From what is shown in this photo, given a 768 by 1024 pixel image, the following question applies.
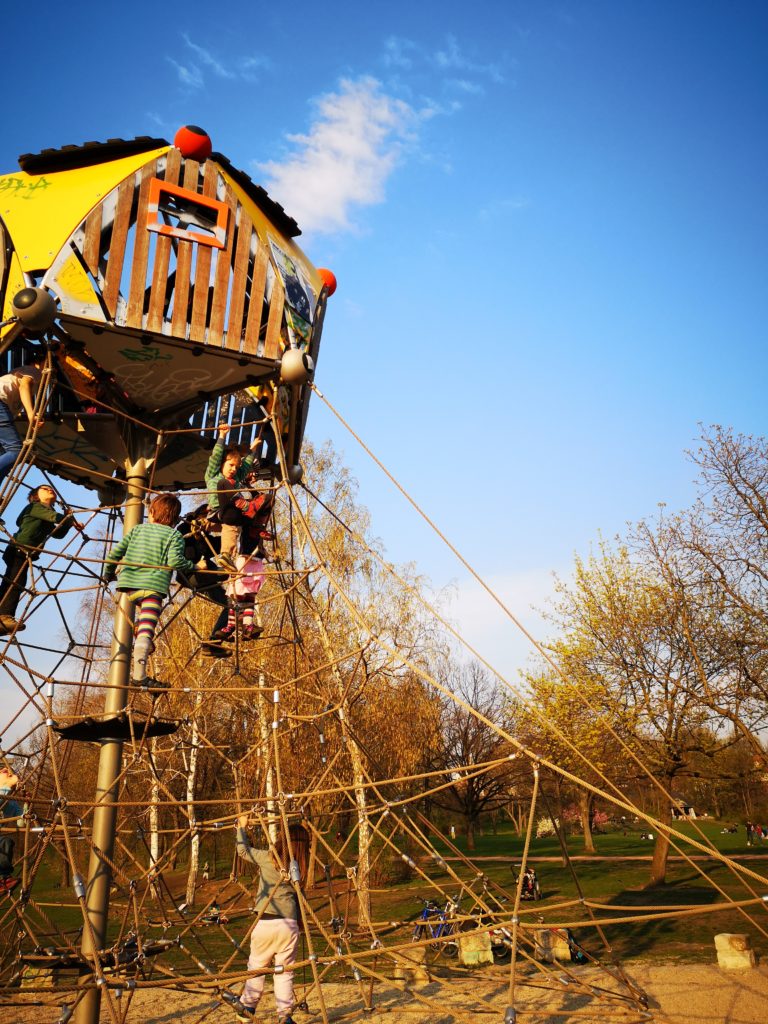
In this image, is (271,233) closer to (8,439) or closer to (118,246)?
(118,246)

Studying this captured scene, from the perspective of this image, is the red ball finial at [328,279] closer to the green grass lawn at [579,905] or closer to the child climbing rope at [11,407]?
the child climbing rope at [11,407]

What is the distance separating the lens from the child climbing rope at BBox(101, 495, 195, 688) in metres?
5.16

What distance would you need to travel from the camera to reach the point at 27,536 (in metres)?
5.99

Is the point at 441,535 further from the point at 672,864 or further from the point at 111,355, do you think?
the point at 672,864

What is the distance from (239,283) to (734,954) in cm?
759

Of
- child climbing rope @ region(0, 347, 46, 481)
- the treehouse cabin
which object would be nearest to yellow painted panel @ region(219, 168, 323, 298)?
the treehouse cabin

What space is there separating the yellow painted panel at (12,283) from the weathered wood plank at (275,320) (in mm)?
1708

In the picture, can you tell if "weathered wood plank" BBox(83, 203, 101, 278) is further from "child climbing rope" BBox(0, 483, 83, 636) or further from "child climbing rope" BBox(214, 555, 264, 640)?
"child climbing rope" BBox(214, 555, 264, 640)

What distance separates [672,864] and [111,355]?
57.4 feet

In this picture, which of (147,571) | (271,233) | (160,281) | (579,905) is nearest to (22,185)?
(160,281)

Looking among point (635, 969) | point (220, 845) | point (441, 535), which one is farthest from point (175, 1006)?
→ point (220, 845)

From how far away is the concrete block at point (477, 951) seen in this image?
8.24m

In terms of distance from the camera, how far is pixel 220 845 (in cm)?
2645

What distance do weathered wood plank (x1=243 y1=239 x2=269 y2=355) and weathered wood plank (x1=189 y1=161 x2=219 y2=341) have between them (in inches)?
13.3
